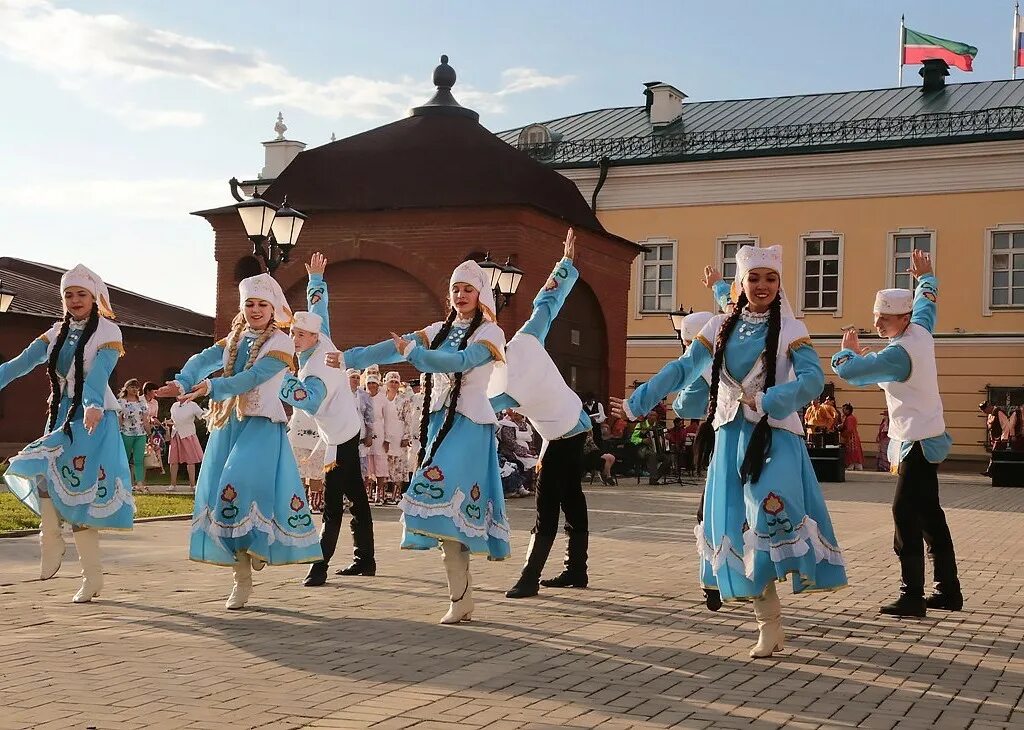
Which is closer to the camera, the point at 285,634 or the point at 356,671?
the point at 356,671

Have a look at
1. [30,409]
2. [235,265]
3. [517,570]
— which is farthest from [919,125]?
[517,570]

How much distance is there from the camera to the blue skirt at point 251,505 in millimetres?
8836

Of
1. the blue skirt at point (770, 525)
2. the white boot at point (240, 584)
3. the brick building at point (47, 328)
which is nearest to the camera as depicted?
the blue skirt at point (770, 525)

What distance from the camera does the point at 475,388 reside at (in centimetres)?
897

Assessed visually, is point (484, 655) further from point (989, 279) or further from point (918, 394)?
point (989, 279)

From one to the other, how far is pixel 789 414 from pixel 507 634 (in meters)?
2.11

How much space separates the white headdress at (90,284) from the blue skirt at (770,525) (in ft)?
14.9

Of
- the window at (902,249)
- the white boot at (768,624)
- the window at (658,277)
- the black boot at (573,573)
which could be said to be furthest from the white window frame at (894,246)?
the white boot at (768,624)

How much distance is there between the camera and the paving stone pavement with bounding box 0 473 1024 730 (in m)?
6.13

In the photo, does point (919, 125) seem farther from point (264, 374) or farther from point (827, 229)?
point (264, 374)

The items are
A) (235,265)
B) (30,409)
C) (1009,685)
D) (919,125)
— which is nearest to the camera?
(1009,685)

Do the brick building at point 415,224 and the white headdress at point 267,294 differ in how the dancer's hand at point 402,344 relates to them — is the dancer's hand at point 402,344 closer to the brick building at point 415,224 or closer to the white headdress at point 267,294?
the white headdress at point 267,294

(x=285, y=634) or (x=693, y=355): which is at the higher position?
(x=693, y=355)

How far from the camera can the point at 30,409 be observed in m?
35.5
